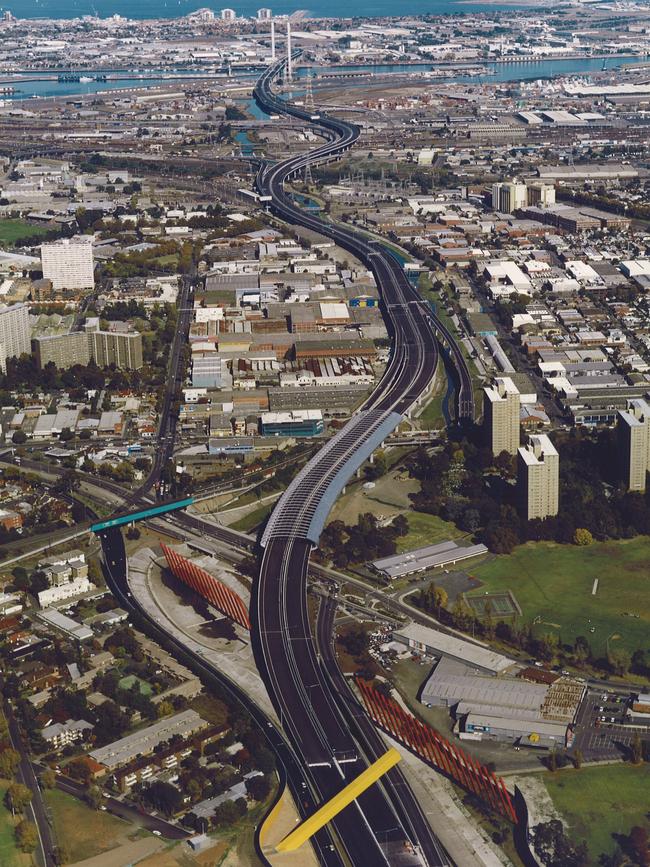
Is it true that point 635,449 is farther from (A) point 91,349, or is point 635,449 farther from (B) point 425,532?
(A) point 91,349

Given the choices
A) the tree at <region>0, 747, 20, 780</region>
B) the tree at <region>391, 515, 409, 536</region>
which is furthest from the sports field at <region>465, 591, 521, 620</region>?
the tree at <region>0, 747, 20, 780</region>

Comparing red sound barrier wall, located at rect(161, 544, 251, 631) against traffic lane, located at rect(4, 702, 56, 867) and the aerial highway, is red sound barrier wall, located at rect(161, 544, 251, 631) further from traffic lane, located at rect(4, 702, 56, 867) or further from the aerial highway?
traffic lane, located at rect(4, 702, 56, 867)

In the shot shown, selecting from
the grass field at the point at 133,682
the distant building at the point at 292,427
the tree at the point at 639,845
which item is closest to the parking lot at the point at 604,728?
the tree at the point at 639,845

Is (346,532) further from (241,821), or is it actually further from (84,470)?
(241,821)

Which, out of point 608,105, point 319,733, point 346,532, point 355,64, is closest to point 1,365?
point 346,532

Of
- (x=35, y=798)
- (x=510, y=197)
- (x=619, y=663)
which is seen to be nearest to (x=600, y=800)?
(x=619, y=663)

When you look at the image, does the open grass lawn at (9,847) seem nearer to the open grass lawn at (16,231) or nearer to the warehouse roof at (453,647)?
the warehouse roof at (453,647)
